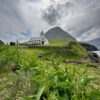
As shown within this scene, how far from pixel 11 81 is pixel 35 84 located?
3.02 ft

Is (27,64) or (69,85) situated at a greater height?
(27,64)

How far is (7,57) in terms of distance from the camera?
3.10 meters

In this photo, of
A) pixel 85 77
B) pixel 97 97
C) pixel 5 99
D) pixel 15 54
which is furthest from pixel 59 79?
pixel 15 54

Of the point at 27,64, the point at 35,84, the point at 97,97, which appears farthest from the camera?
the point at 27,64

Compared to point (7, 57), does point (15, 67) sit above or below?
below

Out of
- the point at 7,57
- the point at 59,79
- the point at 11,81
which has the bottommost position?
the point at 11,81

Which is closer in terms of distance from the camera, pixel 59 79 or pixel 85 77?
pixel 85 77

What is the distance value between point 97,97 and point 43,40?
4919cm

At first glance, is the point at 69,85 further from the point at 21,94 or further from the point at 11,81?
the point at 11,81

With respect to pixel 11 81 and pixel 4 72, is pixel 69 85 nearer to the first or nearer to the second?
pixel 11 81

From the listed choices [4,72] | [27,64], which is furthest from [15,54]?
[27,64]

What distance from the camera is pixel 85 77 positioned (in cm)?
132

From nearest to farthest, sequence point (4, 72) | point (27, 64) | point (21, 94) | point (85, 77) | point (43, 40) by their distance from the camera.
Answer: point (85, 77) → point (21, 94) → point (27, 64) → point (4, 72) → point (43, 40)

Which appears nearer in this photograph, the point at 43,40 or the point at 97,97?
the point at 97,97
